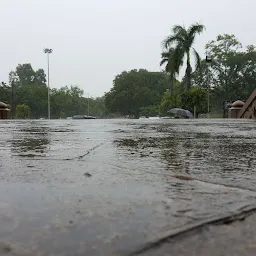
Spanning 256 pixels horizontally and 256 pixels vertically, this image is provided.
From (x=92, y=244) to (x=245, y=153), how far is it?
1859 mm

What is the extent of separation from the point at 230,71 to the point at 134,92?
55.3ft

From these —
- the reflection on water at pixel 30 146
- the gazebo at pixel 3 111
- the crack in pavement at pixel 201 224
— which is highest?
the gazebo at pixel 3 111

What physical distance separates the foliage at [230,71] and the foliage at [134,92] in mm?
13864

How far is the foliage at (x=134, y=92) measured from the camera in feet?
163

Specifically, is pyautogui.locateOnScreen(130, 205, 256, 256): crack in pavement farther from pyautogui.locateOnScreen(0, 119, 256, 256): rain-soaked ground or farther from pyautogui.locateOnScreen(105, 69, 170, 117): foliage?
pyautogui.locateOnScreen(105, 69, 170, 117): foliage

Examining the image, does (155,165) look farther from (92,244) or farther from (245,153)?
(92,244)

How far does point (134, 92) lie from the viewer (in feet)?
164

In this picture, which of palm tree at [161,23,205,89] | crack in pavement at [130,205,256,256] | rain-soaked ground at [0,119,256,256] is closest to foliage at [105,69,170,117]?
palm tree at [161,23,205,89]

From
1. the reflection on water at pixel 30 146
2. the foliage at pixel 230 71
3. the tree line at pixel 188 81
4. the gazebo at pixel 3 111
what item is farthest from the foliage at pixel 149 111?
the reflection on water at pixel 30 146

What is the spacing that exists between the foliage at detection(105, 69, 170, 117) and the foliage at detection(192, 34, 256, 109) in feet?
45.5

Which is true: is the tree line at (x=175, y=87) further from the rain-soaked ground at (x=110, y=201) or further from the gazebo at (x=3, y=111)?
the rain-soaked ground at (x=110, y=201)

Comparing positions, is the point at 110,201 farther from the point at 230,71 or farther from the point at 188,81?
the point at 230,71

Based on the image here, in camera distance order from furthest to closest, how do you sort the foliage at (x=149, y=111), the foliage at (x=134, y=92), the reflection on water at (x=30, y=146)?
the foliage at (x=134, y=92)
the foliage at (x=149, y=111)
the reflection on water at (x=30, y=146)

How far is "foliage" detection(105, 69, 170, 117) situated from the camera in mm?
49781
